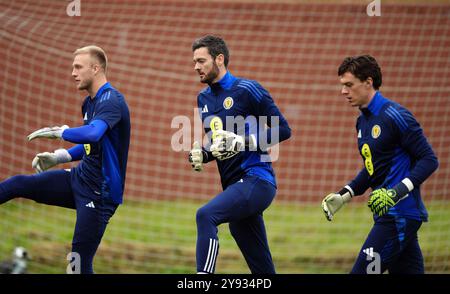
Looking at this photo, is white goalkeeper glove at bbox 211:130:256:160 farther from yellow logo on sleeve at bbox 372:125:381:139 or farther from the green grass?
the green grass

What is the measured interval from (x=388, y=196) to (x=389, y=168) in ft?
0.97

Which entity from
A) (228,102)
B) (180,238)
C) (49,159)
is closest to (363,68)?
(228,102)

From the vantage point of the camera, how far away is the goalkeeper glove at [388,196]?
207 inches

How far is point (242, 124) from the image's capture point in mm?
6066

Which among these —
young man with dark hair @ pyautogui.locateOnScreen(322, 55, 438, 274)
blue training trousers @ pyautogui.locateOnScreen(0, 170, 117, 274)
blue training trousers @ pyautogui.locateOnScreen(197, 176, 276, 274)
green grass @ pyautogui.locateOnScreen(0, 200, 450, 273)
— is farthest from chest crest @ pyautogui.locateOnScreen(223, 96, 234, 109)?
green grass @ pyautogui.locateOnScreen(0, 200, 450, 273)

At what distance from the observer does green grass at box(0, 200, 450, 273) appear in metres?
10.0

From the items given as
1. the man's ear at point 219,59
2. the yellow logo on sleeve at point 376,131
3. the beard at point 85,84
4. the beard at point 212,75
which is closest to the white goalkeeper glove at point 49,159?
the beard at point 85,84

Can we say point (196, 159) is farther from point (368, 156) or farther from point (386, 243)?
point (386, 243)

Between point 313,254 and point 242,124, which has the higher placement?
point 242,124

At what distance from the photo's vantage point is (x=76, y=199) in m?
5.96

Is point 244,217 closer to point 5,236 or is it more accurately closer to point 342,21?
point 5,236

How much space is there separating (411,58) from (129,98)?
164 inches
